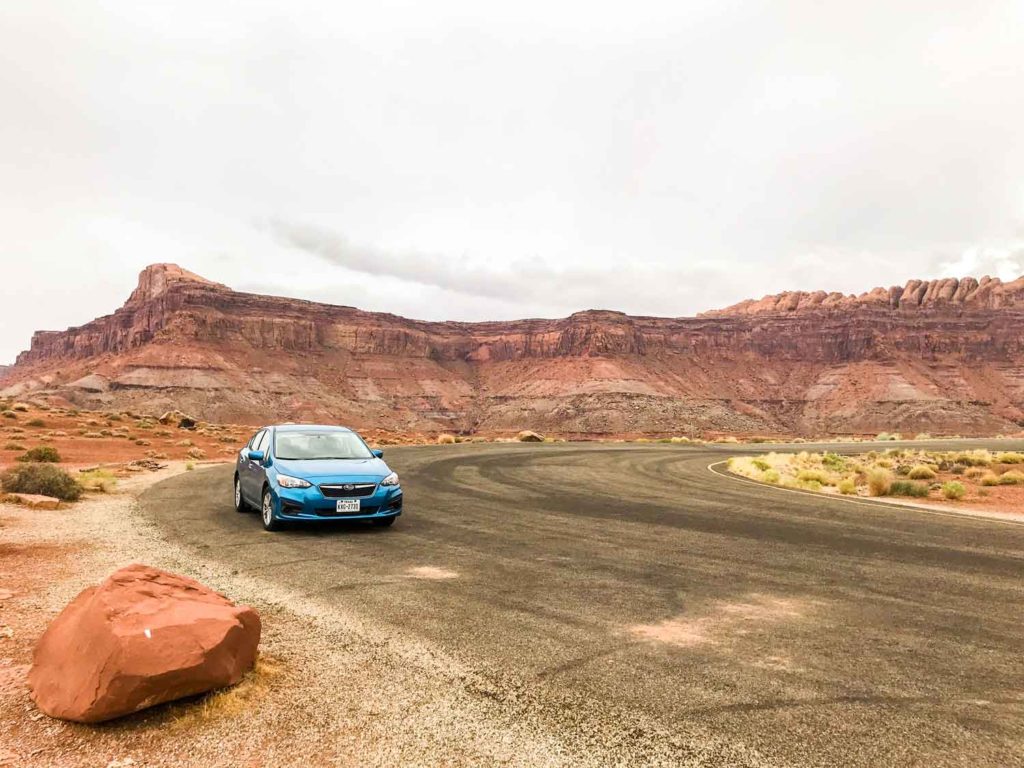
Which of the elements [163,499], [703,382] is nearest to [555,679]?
[163,499]

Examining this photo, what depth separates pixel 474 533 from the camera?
31.0ft

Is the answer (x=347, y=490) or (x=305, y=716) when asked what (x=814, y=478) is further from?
(x=305, y=716)

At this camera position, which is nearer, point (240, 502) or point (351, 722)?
point (351, 722)

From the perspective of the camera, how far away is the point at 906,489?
54.5 ft

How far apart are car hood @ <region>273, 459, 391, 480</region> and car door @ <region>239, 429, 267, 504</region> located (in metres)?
0.89

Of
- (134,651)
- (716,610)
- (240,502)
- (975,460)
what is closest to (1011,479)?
(975,460)

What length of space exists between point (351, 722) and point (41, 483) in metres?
12.3

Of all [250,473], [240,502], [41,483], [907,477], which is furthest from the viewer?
[907,477]

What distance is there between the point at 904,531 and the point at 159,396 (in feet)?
290

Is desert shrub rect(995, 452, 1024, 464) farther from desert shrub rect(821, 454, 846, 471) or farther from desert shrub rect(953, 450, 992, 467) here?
desert shrub rect(821, 454, 846, 471)

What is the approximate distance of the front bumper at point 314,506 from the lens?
8.96 metres

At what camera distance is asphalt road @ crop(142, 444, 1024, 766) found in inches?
137

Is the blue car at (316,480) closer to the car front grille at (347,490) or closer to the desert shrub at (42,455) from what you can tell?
the car front grille at (347,490)

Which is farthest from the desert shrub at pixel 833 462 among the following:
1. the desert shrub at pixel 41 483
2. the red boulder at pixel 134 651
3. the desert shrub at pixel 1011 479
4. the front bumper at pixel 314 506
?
the red boulder at pixel 134 651
